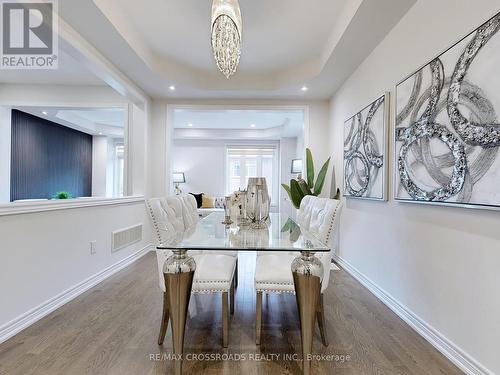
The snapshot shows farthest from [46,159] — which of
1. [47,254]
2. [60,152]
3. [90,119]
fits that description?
[47,254]

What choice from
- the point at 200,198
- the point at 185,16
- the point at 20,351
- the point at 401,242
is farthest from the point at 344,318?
the point at 200,198

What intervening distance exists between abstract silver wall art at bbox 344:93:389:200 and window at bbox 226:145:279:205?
4359 millimetres

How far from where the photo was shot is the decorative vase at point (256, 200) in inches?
87.7

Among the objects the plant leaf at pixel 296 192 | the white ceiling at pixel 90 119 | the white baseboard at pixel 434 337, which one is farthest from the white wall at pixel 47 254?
the white ceiling at pixel 90 119

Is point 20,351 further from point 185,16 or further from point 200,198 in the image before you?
point 200,198

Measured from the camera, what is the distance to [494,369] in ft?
4.45

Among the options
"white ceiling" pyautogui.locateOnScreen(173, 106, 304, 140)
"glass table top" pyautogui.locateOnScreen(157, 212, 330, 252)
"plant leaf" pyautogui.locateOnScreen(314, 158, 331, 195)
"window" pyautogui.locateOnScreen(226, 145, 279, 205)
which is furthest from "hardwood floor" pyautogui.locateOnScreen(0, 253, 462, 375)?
"window" pyautogui.locateOnScreen(226, 145, 279, 205)

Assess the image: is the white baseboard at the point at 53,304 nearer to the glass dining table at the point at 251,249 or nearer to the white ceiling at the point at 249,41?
the glass dining table at the point at 251,249

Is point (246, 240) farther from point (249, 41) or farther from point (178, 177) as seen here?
point (178, 177)

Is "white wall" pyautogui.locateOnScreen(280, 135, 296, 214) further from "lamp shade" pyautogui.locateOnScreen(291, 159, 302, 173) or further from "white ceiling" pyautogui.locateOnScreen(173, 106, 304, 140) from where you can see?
"lamp shade" pyautogui.locateOnScreen(291, 159, 302, 173)

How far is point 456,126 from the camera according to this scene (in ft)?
5.17

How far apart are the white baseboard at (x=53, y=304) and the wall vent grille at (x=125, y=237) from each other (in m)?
0.21

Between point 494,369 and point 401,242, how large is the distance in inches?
38.7

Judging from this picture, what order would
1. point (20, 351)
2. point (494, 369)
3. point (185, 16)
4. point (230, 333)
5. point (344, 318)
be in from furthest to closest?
point (185, 16) → point (344, 318) → point (230, 333) → point (20, 351) → point (494, 369)
